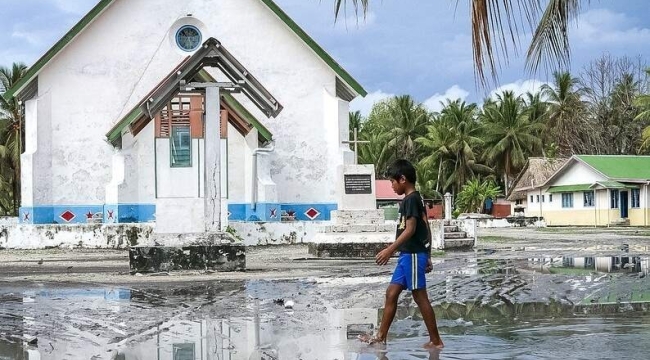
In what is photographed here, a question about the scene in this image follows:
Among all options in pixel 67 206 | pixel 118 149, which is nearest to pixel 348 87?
pixel 118 149

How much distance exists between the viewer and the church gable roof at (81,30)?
26.4 metres

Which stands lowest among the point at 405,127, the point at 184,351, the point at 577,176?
the point at 184,351

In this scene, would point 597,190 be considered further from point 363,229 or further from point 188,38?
Answer: point 363,229

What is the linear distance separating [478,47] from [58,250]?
867 inches

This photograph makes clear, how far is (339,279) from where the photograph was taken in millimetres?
13273

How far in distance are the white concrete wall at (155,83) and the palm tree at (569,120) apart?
4226 centimetres

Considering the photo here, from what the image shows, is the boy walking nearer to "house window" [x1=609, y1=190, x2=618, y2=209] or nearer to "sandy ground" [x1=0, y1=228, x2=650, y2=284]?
"sandy ground" [x1=0, y1=228, x2=650, y2=284]

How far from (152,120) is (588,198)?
126ft

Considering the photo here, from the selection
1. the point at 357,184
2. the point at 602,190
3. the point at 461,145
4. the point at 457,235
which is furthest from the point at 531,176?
the point at 357,184

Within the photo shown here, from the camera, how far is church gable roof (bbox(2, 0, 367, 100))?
26.4 metres

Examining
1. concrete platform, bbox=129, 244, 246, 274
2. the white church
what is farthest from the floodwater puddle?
the white church

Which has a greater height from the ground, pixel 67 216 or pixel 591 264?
pixel 67 216

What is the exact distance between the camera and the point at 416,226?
21.5 ft

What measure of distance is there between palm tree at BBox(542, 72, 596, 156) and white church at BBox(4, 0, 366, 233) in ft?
138
